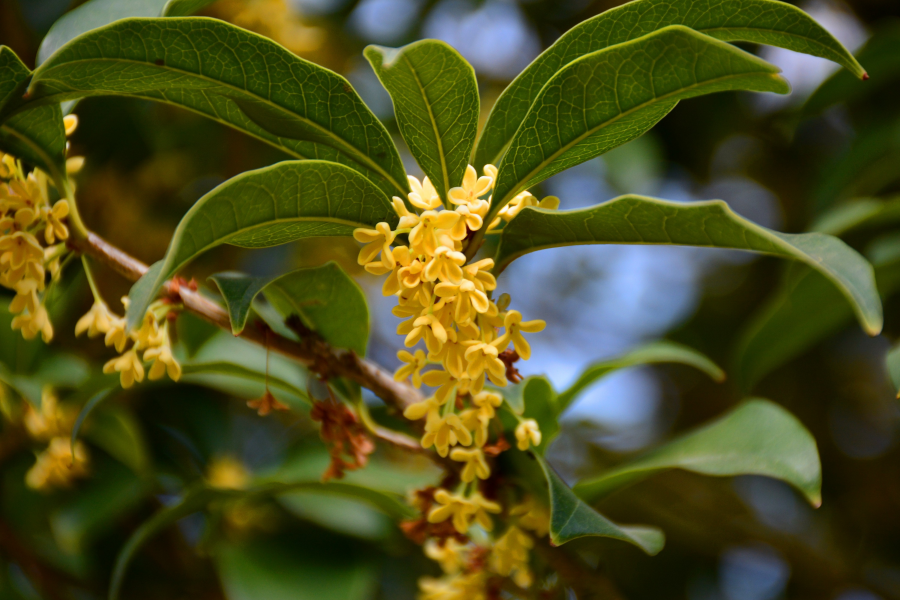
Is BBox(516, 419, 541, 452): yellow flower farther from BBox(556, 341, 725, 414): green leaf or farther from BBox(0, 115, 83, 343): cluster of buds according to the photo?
BBox(0, 115, 83, 343): cluster of buds

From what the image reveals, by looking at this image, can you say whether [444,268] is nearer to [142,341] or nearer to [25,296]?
[142,341]

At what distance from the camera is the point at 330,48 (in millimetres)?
2846

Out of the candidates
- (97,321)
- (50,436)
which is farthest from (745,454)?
(50,436)

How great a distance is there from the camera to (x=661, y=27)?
821mm

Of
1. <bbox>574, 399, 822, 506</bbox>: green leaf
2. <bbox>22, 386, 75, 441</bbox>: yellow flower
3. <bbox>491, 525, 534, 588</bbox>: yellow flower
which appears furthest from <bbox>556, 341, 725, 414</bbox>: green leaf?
<bbox>22, 386, 75, 441</bbox>: yellow flower

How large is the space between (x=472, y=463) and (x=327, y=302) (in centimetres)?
31

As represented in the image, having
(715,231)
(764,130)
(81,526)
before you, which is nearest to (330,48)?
(764,130)

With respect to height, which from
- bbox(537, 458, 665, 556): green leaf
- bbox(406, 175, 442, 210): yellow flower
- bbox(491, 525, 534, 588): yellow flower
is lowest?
bbox(491, 525, 534, 588): yellow flower

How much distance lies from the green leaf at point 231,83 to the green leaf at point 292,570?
1067 millimetres

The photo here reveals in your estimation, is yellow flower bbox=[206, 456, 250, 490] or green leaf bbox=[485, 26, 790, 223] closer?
green leaf bbox=[485, 26, 790, 223]

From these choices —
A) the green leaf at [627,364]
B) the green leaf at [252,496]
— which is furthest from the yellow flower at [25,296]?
the green leaf at [627,364]

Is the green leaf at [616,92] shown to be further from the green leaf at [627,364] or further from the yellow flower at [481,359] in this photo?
the green leaf at [627,364]

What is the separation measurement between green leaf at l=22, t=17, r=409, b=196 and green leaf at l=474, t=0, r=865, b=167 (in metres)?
0.16

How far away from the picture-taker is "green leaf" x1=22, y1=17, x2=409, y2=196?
72 cm
